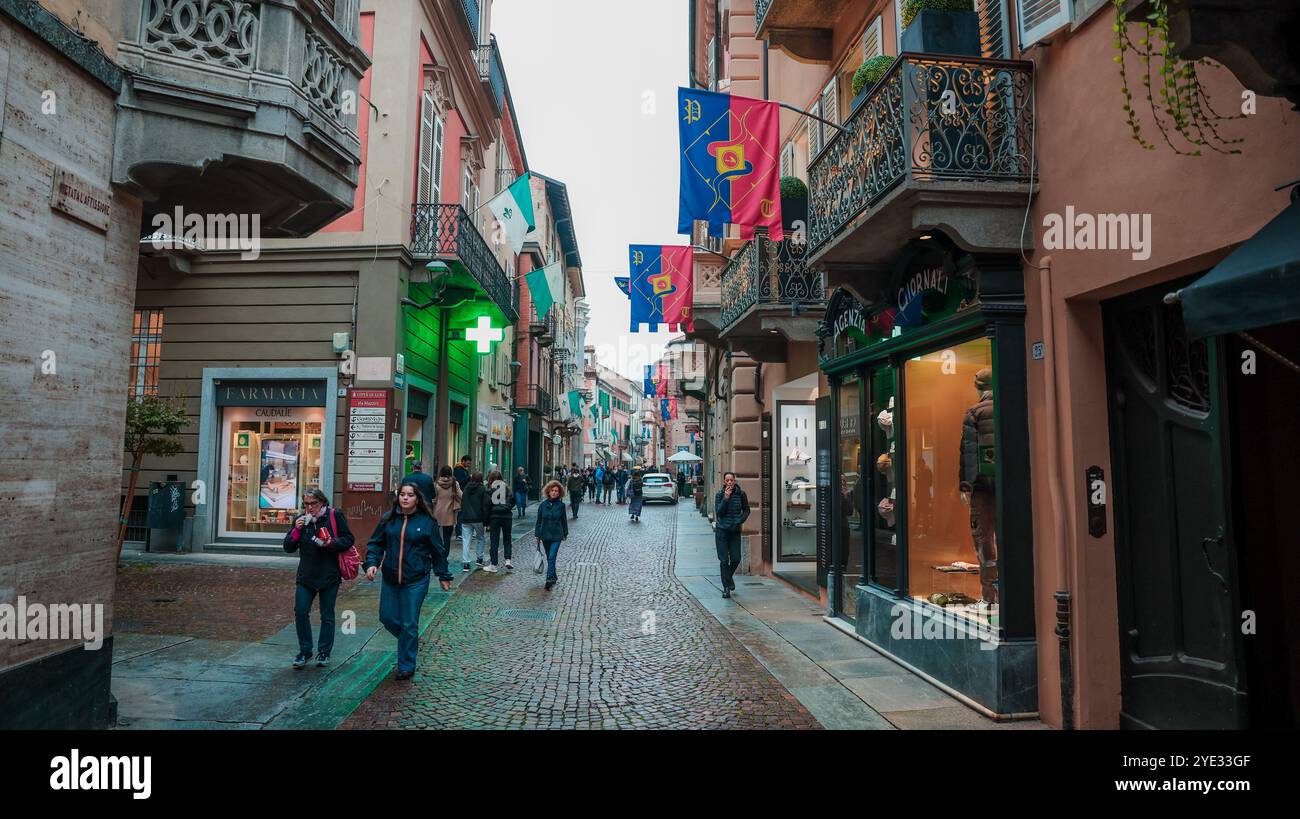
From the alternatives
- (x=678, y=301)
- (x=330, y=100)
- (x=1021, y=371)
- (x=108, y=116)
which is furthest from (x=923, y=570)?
(x=678, y=301)

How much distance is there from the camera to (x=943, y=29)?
6.63 m

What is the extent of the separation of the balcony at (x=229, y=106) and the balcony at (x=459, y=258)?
9499 millimetres

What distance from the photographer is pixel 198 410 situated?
15.1 meters

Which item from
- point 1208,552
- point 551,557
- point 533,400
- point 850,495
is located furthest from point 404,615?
point 533,400

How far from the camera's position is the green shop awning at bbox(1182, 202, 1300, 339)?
10.1 ft

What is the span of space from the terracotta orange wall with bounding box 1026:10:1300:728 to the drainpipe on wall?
0.04 metres

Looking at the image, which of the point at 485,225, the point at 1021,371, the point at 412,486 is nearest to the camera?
the point at 1021,371

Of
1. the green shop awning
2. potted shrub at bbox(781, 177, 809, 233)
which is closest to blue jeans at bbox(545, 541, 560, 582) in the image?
potted shrub at bbox(781, 177, 809, 233)

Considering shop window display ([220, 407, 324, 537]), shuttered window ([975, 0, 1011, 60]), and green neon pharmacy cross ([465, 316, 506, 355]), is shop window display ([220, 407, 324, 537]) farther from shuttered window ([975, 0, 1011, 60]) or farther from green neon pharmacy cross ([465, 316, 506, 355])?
shuttered window ([975, 0, 1011, 60])

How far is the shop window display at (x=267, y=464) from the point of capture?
15.2 m

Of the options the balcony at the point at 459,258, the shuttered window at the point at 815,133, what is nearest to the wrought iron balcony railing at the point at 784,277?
the shuttered window at the point at 815,133

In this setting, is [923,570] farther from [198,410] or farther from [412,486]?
[198,410]

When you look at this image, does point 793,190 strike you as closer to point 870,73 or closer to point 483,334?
point 870,73
